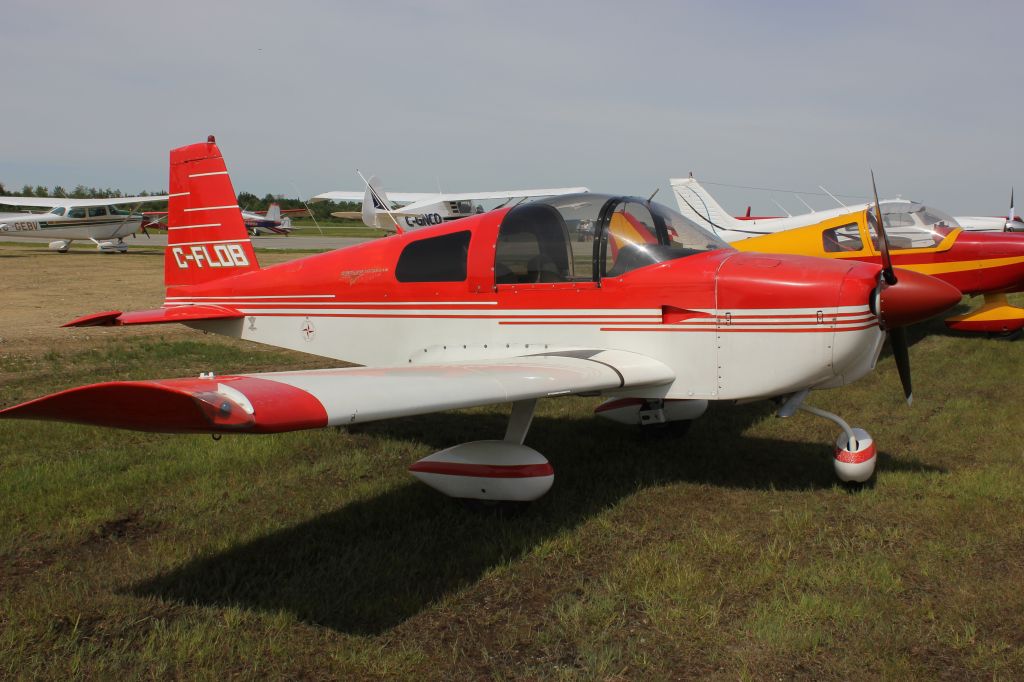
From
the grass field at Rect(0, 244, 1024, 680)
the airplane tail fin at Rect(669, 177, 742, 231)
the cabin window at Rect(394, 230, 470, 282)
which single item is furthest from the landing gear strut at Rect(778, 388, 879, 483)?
the airplane tail fin at Rect(669, 177, 742, 231)

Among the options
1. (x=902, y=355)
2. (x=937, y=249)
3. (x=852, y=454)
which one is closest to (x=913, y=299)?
(x=902, y=355)

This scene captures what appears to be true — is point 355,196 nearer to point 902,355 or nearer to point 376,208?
point 376,208

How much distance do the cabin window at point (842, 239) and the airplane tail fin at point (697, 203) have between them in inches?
456

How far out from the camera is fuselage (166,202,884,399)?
15.6 feet

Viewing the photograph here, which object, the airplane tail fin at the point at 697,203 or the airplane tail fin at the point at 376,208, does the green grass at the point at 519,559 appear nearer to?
the airplane tail fin at the point at 697,203

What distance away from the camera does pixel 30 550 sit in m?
4.21

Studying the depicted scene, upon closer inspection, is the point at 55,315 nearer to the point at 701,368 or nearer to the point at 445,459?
the point at 445,459

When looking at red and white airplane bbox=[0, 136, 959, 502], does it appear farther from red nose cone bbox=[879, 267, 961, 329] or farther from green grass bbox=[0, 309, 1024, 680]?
green grass bbox=[0, 309, 1024, 680]

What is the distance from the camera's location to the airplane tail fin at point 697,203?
2359 cm

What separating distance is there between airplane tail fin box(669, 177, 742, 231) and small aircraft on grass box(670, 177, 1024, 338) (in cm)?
1133

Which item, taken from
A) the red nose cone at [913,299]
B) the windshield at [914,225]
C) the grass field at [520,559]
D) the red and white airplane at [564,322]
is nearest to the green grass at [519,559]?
the grass field at [520,559]

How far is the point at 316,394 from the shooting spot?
3.33 metres

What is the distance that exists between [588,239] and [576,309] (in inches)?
19.3

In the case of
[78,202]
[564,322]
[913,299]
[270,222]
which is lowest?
[564,322]
